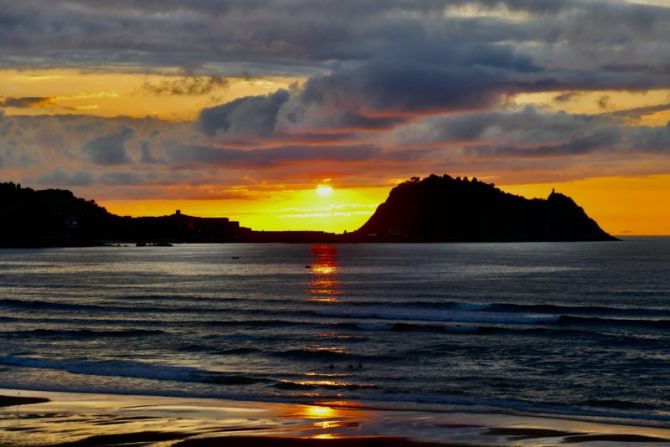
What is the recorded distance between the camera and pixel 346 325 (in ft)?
200

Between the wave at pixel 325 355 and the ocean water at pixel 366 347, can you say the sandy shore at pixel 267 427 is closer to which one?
the ocean water at pixel 366 347

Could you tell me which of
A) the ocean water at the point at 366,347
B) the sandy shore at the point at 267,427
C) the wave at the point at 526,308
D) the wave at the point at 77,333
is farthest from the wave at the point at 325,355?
the wave at the point at 526,308

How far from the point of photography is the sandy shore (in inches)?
997

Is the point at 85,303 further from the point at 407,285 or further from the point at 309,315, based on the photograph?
the point at 407,285

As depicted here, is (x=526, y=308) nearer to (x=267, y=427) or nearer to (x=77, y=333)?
(x=77, y=333)

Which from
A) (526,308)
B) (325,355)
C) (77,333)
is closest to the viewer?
(325,355)

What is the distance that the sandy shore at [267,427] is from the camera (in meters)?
25.3

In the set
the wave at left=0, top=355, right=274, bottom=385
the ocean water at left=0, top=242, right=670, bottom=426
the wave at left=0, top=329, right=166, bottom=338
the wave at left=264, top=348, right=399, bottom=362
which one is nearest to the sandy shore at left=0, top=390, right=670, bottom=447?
the ocean water at left=0, top=242, right=670, bottom=426

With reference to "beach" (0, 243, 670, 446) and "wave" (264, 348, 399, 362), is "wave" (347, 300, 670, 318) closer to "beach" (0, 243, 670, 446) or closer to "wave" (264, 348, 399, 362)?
"beach" (0, 243, 670, 446)

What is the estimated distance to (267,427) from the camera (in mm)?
27609

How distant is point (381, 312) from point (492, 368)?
31.0m

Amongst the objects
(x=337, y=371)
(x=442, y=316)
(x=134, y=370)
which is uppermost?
(x=442, y=316)

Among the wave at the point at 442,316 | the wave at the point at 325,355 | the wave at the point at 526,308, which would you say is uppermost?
the wave at the point at 526,308

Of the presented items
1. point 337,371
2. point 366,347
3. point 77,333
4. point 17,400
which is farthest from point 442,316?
point 17,400
